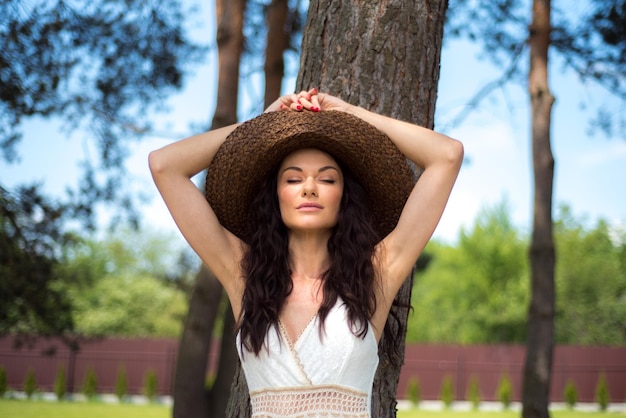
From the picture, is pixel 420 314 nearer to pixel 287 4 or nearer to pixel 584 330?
pixel 584 330

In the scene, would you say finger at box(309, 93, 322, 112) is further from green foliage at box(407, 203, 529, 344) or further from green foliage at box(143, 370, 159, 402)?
green foliage at box(407, 203, 529, 344)

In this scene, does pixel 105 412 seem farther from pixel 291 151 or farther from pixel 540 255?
pixel 291 151

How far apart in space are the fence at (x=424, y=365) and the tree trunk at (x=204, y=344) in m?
14.5

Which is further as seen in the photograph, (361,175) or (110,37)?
(110,37)

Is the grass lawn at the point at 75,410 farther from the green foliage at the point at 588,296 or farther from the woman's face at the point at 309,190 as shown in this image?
the green foliage at the point at 588,296

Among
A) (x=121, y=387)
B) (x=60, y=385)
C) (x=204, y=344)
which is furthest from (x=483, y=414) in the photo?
(x=204, y=344)

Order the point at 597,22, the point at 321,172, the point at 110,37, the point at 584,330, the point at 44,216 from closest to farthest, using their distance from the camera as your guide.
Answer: the point at 321,172
the point at 44,216
the point at 110,37
the point at 597,22
the point at 584,330

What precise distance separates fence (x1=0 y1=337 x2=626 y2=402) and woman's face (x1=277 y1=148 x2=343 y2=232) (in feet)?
69.3

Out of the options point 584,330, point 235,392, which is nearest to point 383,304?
point 235,392

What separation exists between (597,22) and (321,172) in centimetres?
981

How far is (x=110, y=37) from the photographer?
10.1 metres

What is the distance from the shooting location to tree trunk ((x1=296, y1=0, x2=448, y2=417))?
3305mm

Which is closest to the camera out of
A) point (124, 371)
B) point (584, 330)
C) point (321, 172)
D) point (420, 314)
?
point (321, 172)

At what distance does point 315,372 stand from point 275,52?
26.1 ft
